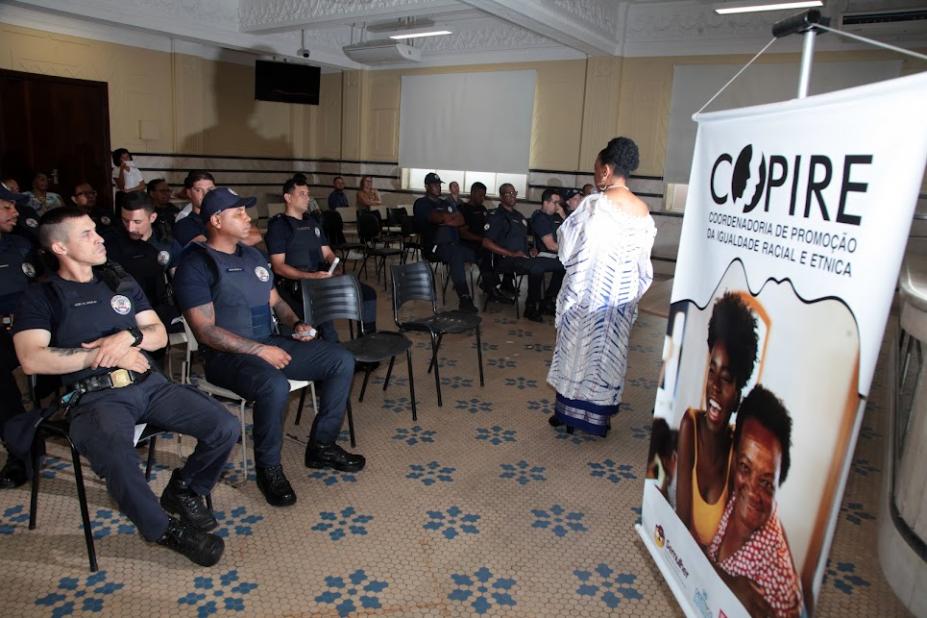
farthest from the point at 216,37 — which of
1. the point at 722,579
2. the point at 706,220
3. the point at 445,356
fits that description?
the point at 722,579

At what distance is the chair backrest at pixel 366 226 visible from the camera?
7.22 m

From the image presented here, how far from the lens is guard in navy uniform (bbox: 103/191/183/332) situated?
3.62 meters

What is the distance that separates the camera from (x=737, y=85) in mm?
7922

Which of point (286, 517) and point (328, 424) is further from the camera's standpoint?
point (328, 424)

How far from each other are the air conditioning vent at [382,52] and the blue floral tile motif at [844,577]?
892 cm

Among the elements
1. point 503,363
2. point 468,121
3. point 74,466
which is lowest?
point 503,363

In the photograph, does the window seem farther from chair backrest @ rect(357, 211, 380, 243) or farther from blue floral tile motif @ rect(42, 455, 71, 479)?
blue floral tile motif @ rect(42, 455, 71, 479)

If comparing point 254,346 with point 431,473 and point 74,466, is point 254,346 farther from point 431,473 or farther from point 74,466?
point 431,473

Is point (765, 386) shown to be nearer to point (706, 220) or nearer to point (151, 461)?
point (706, 220)

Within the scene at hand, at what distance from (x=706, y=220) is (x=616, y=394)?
1559mm

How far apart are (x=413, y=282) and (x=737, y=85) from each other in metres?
5.91

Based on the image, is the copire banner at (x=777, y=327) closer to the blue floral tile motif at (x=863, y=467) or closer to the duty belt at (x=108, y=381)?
the blue floral tile motif at (x=863, y=467)

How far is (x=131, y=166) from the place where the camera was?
8.73 m

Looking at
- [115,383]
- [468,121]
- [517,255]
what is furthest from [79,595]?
[468,121]
